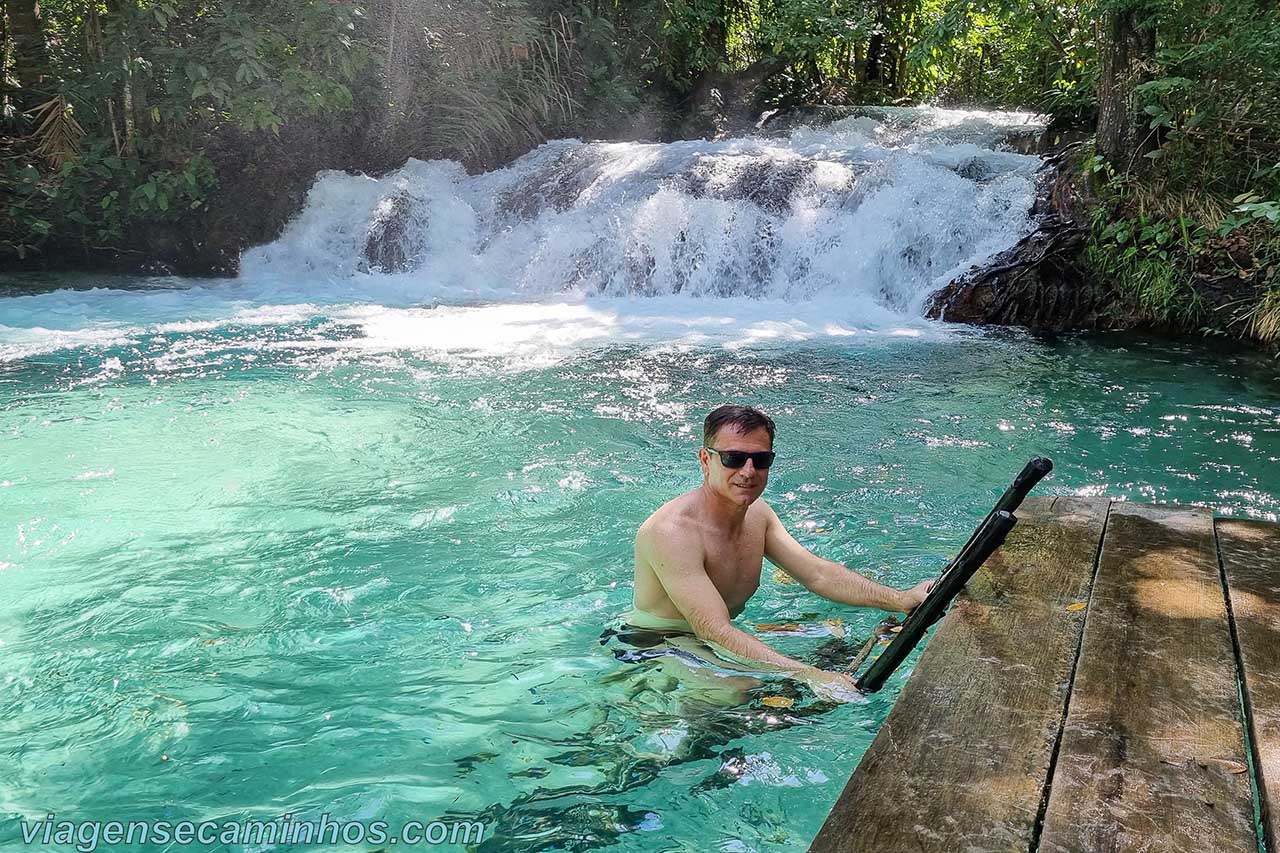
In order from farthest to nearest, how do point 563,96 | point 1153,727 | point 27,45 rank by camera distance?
point 563,96 → point 27,45 → point 1153,727

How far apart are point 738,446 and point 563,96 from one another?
14933mm

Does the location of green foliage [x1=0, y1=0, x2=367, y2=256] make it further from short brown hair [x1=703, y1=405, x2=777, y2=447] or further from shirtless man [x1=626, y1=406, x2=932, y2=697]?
short brown hair [x1=703, y1=405, x2=777, y2=447]

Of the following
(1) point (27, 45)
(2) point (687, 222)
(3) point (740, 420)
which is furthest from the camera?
(1) point (27, 45)

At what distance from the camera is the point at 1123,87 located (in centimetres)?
1081

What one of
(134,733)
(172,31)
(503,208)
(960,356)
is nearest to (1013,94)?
(503,208)

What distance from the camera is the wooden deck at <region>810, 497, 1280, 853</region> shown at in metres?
1.85

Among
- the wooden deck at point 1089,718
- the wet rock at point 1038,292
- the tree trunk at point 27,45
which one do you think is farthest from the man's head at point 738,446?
the tree trunk at point 27,45

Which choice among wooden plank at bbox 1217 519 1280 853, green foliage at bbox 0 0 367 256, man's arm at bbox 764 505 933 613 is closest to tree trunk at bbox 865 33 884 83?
green foliage at bbox 0 0 367 256

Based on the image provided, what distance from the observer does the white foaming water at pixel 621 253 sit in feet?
33.6

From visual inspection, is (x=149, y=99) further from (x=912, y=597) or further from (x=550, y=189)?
(x=912, y=597)

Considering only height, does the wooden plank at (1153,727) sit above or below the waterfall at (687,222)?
below

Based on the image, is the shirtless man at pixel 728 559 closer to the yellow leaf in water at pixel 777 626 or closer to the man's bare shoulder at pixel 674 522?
the man's bare shoulder at pixel 674 522

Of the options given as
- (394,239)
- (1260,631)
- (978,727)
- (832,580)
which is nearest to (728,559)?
(832,580)

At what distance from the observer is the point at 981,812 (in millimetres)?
1896
